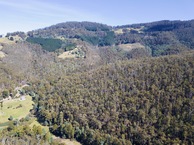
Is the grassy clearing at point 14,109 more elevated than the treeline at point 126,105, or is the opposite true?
the treeline at point 126,105

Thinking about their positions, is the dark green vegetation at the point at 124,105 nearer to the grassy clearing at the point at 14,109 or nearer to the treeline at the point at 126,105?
the treeline at the point at 126,105

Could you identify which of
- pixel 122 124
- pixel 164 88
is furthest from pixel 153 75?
pixel 122 124

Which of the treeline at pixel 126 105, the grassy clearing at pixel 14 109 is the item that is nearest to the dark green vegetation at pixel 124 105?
the treeline at pixel 126 105

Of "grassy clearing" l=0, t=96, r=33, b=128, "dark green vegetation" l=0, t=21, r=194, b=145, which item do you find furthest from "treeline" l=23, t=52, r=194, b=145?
"grassy clearing" l=0, t=96, r=33, b=128

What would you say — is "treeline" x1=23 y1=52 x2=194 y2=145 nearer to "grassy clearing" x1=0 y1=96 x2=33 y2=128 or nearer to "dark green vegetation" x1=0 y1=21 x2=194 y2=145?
"dark green vegetation" x1=0 y1=21 x2=194 y2=145

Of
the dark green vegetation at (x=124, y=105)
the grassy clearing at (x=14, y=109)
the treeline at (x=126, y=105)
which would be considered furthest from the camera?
the grassy clearing at (x=14, y=109)

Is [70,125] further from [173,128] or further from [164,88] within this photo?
[164,88]

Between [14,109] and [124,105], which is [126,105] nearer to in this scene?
[124,105]
